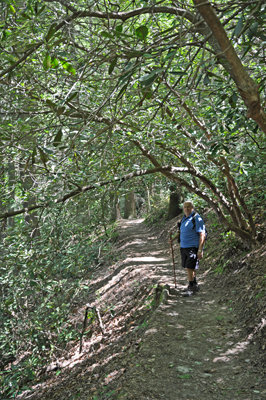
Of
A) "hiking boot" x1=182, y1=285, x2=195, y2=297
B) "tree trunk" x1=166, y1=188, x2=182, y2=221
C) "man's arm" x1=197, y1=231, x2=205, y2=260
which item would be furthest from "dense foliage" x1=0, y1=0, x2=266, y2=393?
"tree trunk" x1=166, y1=188, x2=182, y2=221

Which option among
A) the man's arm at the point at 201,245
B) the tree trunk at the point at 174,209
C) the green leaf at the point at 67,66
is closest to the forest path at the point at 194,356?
the man's arm at the point at 201,245

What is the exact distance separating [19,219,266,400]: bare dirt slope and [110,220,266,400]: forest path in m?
0.01

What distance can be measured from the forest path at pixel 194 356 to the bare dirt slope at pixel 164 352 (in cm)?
1

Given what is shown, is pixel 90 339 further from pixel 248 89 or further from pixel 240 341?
pixel 248 89

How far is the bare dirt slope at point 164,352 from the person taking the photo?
13.1ft

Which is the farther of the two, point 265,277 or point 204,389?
point 265,277

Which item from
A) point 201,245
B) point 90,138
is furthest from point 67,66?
point 201,245

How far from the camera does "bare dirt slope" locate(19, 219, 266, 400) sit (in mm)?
4008

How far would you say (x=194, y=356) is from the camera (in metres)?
4.75

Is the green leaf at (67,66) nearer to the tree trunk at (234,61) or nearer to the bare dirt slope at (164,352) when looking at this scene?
the tree trunk at (234,61)

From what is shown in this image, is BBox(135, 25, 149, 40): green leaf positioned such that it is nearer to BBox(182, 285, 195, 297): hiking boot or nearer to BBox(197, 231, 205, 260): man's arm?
BBox(197, 231, 205, 260): man's arm

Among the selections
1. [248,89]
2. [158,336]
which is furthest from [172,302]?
[248,89]

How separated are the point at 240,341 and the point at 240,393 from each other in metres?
1.22

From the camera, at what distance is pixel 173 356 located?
187 inches
